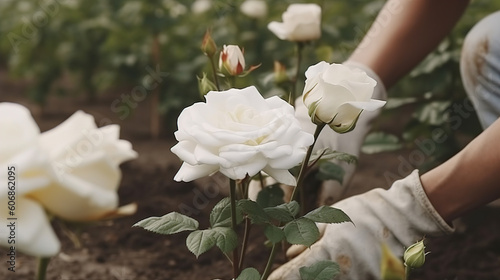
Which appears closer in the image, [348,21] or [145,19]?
[145,19]

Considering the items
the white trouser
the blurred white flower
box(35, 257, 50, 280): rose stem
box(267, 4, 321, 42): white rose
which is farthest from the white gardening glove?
the blurred white flower

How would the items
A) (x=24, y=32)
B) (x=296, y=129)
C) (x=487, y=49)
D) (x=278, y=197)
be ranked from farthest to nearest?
1. (x=24, y=32)
2. (x=487, y=49)
3. (x=278, y=197)
4. (x=296, y=129)

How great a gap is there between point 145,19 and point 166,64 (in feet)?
0.88

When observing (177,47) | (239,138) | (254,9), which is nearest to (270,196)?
(239,138)

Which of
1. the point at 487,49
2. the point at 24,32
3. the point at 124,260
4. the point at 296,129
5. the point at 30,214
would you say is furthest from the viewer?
the point at 24,32

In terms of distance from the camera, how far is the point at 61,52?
10.8 feet

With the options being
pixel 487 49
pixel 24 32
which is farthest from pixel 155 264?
pixel 24 32

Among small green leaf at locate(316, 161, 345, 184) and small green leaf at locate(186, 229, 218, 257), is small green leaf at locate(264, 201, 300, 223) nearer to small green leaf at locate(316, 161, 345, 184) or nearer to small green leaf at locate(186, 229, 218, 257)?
small green leaf at locate(186, 229, 218, 257)

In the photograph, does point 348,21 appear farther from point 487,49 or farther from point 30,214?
point 30,214

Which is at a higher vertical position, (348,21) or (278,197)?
(278,197)

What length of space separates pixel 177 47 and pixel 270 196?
1766 mm

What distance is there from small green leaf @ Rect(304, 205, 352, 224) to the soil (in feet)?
1.36

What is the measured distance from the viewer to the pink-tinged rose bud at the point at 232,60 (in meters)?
1.13

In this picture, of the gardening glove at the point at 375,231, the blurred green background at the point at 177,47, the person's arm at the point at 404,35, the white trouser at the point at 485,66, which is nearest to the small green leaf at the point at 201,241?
the gardening glove at the point at 375,231
